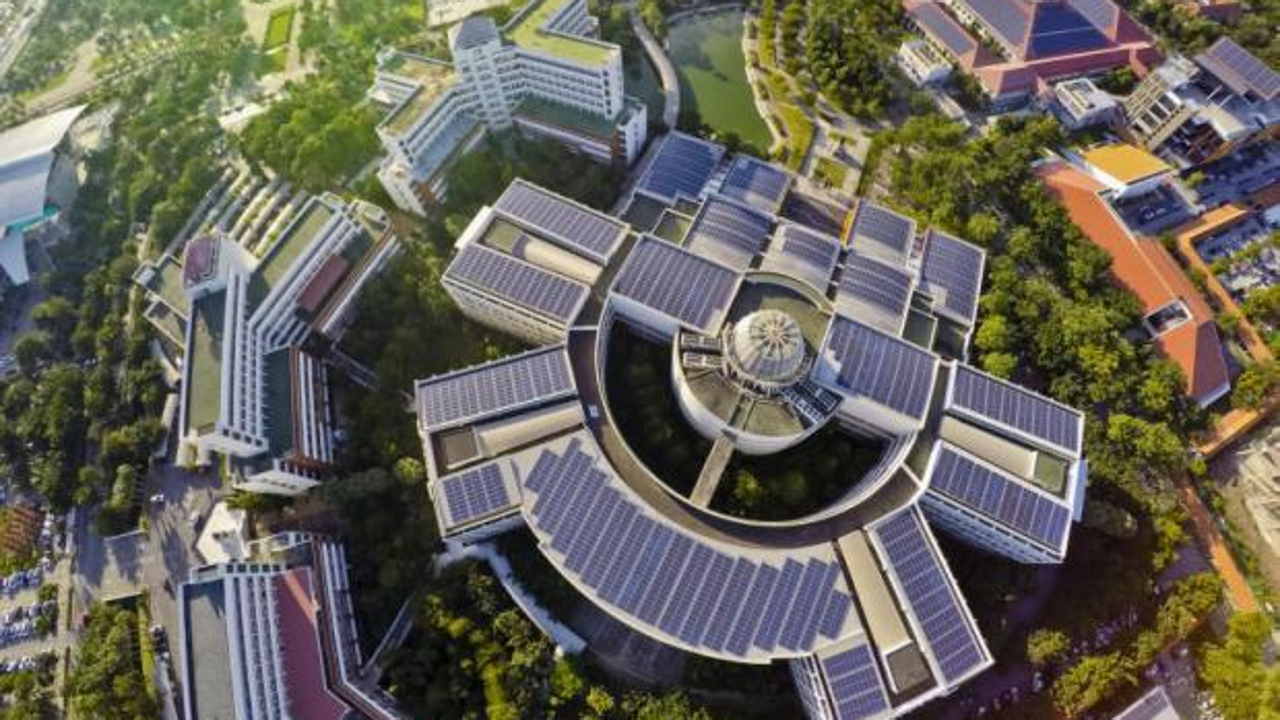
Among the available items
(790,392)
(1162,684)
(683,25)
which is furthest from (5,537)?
(1162,684)

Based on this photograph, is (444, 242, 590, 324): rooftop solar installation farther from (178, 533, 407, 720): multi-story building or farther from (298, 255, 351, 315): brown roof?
(178, 533, 407, 720): multi-story building

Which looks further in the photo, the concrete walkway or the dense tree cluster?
the concrete walkway

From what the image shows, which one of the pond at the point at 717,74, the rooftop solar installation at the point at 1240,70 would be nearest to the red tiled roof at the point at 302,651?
the pond at the point at 717,74

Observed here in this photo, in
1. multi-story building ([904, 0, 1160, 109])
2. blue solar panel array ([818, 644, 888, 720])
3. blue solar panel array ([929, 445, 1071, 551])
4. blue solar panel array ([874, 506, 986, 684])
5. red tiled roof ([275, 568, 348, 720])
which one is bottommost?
red tiled roof ([275, 568, 348, 720])

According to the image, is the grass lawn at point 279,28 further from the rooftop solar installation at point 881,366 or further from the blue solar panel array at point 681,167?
the rooftop solar installation at point 881,366

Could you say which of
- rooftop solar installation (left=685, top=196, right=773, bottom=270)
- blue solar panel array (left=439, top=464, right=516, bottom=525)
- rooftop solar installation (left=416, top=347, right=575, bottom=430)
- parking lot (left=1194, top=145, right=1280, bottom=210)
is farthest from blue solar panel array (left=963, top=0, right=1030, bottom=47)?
blue solar panel array (left=439, top=464, right=516, bottom=525)

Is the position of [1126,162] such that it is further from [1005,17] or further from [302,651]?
[302,651]
